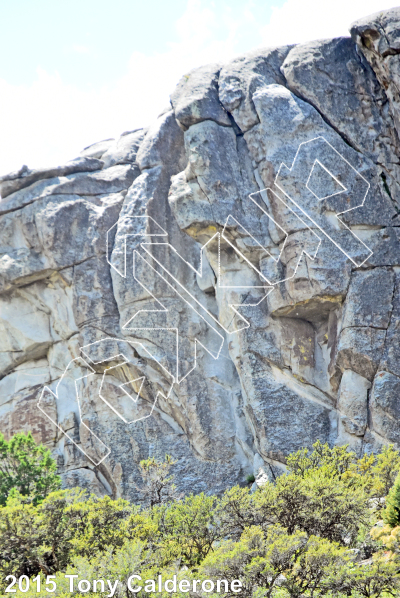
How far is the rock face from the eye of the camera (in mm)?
27125

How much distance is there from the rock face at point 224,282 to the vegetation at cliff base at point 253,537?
15.5ft

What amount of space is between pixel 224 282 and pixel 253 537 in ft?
47.4

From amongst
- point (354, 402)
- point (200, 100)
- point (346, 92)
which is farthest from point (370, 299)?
point (200, 100)

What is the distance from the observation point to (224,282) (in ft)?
98.2

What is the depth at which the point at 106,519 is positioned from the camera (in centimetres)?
2162

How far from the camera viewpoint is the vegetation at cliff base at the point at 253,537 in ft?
53.9

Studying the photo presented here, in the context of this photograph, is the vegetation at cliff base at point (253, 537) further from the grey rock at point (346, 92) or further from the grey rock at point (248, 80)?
the grey rock at point (248, 80)

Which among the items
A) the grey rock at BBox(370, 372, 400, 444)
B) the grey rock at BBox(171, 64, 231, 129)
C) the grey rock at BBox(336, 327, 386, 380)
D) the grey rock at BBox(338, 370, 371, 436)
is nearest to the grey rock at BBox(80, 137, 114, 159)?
the grey rock at BBox(171, 64, 231, 129)

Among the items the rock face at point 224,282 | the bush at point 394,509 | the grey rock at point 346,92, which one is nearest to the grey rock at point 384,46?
the rock face at point 224,282

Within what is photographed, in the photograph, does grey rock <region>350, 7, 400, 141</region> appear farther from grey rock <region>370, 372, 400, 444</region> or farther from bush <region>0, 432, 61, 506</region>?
bush <region>0, 432, 61, 506</region>

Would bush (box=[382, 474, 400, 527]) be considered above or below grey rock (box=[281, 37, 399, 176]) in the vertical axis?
below

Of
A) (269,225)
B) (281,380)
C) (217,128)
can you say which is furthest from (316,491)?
(217,128)

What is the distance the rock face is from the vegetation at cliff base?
186 inches

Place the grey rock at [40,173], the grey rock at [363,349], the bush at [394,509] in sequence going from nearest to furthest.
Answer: the bush at [394,509]
the grey rock at [363,349]
the grey rock at [40,173]
